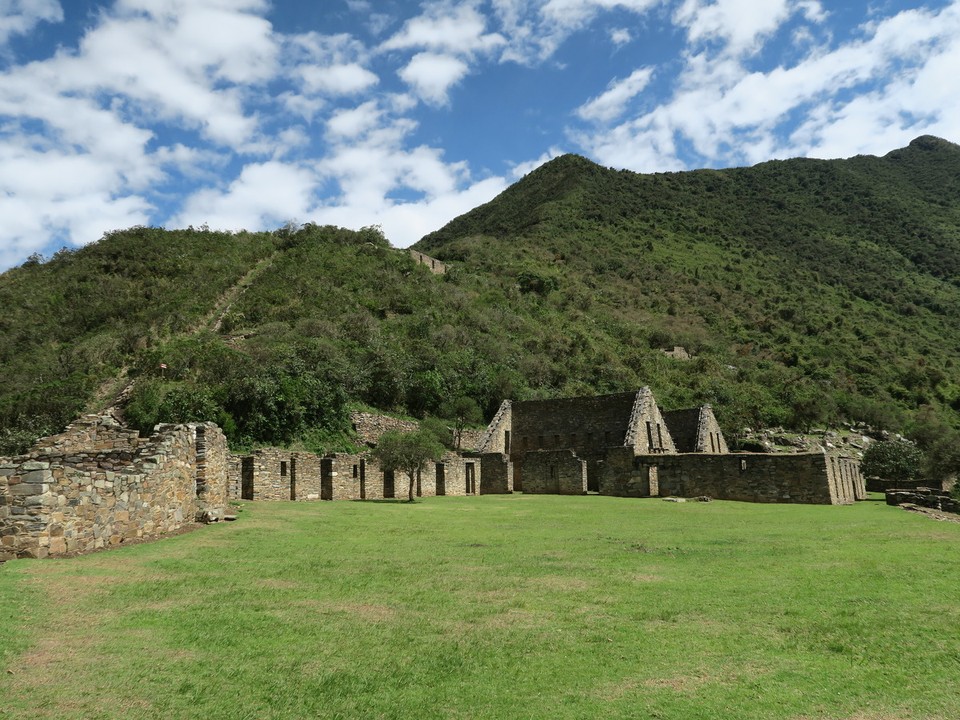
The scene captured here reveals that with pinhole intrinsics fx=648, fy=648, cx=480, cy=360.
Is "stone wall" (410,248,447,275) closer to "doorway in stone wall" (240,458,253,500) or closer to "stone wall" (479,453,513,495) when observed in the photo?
"stone wall" (479,453,513,495)

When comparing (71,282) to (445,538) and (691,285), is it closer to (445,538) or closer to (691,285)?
(445,538)

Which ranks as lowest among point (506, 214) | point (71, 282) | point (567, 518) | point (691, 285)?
point (567, 518)

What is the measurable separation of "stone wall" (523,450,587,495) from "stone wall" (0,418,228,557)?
16.1 m

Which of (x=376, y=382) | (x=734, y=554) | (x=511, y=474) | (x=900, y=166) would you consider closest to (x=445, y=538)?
(x=734, y=554)

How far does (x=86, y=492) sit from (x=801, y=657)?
31.4 feet

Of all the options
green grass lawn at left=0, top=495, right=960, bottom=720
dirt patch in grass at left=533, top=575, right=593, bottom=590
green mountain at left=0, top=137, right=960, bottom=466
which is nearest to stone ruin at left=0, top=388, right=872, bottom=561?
green grass lawn at left=0, top=495, right=960, bottom=720

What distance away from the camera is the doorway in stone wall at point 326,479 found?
22672 millimetres

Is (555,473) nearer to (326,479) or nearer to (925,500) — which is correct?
(326,479)

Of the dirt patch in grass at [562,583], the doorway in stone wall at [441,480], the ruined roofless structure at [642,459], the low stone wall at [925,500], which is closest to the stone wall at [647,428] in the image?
the ruined roofless structure at [642,459]

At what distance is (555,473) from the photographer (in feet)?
94.9

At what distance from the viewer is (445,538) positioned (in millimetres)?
12227

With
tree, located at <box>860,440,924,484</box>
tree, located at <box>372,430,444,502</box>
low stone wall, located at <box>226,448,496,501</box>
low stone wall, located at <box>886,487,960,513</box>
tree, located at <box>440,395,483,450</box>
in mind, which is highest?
tree, located at <box>440,395,483,450</box>

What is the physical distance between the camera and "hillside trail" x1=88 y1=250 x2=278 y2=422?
98.4 feet

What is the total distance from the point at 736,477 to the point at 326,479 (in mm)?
15187
